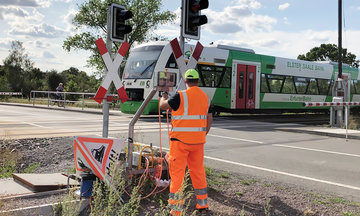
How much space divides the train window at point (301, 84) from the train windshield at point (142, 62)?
34.6ft

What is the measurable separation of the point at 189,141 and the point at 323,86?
76.8ft

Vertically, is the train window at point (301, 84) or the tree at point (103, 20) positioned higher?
the tree at point (103, 20)

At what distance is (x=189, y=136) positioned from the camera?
4270 mm

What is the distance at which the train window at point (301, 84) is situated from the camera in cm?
2336

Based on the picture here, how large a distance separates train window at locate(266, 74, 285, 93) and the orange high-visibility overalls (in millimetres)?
17864

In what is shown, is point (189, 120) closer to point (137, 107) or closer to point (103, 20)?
point (137, 107)

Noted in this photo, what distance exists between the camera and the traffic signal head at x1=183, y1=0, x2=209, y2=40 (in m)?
6.00

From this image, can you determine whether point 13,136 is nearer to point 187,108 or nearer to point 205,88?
point 187,108

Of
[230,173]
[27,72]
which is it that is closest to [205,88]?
[230,173]

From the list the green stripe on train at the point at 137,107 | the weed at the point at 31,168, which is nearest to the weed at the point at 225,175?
the weed at the point at 31,168

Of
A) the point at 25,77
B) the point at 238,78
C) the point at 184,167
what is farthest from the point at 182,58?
the point at 25,77

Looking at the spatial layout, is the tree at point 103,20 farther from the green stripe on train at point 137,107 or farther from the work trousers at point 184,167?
the work trousers at point 184,167

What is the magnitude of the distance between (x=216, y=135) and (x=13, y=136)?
233 inches

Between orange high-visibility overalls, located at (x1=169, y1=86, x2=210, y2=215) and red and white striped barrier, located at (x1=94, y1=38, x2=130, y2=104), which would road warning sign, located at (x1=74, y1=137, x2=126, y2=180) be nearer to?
orange high-visibility overalls, located at (x1=169, y1=86, x2=210, y2=215)
